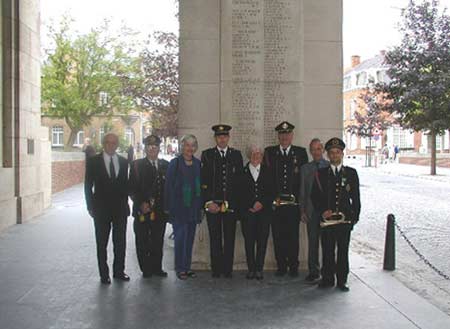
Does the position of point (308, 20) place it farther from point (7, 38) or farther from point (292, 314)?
point (7, 38)

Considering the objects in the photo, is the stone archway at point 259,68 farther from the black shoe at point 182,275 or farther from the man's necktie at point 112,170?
the man's necktie at point 112,170

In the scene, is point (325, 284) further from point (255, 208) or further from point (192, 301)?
point (192, 301)

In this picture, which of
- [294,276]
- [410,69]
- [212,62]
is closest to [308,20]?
[212,62]

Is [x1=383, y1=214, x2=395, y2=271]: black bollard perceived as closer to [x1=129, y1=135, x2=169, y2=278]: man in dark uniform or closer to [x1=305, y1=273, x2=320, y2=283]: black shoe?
[x1=305, y1=273, x2=320, y2=283]: black shoe

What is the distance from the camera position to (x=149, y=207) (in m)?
7.93

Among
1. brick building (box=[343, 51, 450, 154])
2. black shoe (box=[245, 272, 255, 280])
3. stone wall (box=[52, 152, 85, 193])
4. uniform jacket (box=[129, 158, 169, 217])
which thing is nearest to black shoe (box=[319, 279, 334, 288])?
black shoe (box=[245, 272, 255, 280])

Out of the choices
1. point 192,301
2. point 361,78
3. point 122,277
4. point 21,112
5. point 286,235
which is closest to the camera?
point 192,301

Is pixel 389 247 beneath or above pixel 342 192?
beneath

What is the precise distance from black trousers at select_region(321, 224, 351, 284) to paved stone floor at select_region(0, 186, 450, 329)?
0.87ft

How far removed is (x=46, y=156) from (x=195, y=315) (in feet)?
40.2

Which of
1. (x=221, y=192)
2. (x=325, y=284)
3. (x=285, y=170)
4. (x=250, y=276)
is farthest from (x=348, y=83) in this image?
(x=325, y=284)

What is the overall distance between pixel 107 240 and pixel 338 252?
324 centimetres

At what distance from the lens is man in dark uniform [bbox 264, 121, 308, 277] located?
797 centimetres

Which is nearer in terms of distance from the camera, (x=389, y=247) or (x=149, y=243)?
(x=149, y=243)
